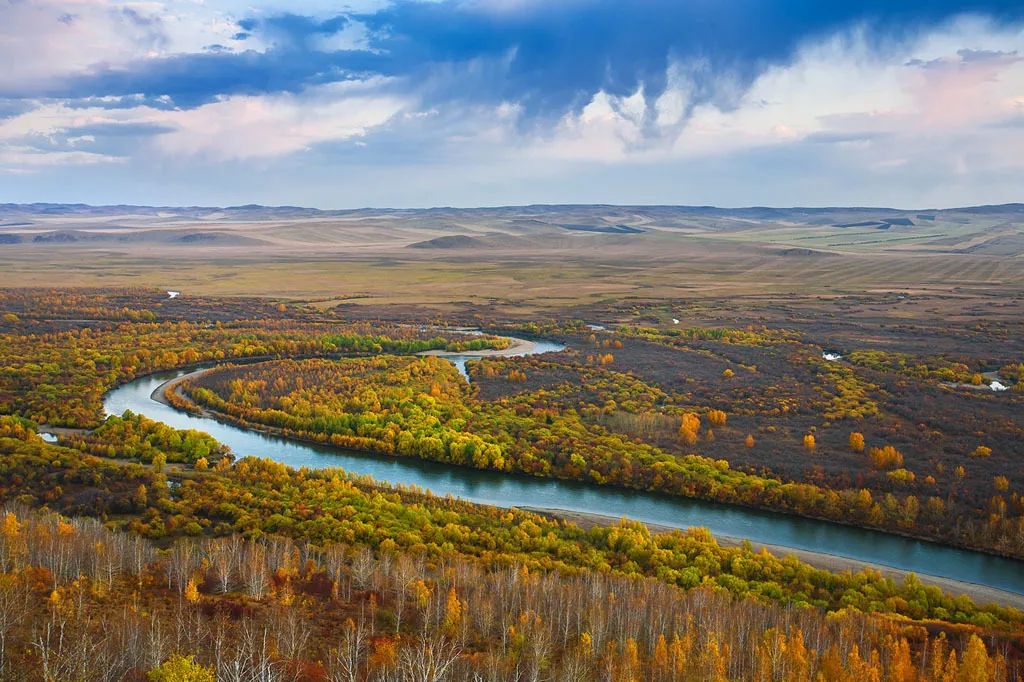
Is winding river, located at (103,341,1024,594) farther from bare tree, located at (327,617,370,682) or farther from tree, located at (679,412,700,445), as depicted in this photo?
bare tree, located at (327,617,370,682)

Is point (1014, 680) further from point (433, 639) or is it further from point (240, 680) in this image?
point (240, 680)

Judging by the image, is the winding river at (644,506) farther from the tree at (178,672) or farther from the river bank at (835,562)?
the tree at (178,672)

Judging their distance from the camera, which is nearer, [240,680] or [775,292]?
[240,680]

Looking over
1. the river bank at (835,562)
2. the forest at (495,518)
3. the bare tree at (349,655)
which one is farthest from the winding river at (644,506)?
the bare tree at (349,655)

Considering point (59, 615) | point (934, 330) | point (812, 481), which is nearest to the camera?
point (59, 615)

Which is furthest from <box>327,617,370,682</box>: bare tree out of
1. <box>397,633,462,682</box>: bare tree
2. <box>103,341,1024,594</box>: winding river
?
<box>103,341,1024,594</box>: winding river

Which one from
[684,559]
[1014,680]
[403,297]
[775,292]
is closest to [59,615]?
[684,559]

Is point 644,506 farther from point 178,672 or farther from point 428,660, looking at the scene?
point 178,672
